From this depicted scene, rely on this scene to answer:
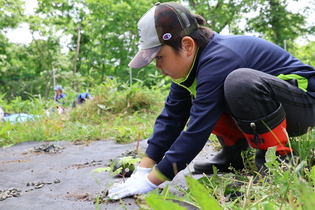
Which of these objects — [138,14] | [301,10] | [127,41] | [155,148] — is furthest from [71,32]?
[155,148]

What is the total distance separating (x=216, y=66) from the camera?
1333mm

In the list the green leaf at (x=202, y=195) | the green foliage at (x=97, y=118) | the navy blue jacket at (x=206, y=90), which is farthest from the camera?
the green foliage at (x=97, y=118)

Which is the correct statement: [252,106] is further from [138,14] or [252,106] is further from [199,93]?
[138,14]

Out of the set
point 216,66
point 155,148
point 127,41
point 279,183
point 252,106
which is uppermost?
point 216,66

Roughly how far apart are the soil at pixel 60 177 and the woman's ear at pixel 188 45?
573 millimetres

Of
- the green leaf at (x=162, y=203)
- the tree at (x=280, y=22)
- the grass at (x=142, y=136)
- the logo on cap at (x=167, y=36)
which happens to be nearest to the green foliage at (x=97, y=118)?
the grass at (x=142, y=136)

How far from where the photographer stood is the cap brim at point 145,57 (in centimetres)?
139

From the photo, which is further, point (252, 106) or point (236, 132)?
point (236, 132)

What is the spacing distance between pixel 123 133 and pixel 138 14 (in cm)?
1291

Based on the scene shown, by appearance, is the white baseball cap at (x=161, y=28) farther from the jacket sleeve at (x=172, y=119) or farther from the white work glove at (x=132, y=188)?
the white work glove at (x=132, y=188)

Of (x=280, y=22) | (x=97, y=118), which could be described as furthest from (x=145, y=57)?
(x=280, y=22)

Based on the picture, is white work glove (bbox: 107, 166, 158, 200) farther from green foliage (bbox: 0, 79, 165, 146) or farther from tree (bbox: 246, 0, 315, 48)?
tree (bbox: 246, 0, 315, 48)

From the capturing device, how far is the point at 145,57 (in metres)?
1.41

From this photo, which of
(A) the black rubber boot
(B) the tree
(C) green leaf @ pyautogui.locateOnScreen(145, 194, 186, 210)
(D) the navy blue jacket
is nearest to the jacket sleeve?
(D) the navy blue jacket
